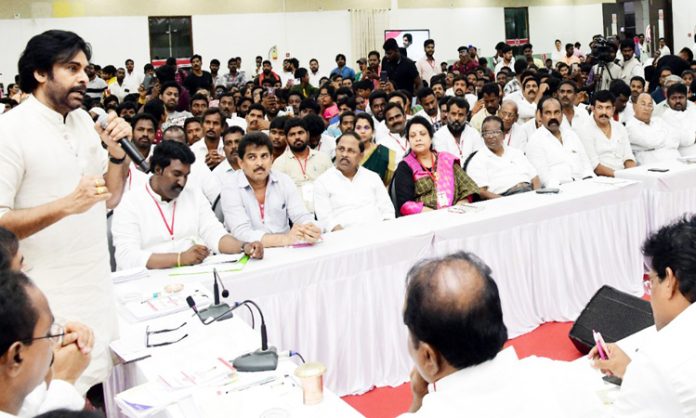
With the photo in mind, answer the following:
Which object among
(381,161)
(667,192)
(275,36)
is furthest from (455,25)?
(667,192)

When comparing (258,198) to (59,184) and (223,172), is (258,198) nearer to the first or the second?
(223,172)

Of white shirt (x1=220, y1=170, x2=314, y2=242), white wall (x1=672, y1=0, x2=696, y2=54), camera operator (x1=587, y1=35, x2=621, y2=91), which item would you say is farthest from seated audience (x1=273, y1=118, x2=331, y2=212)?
white wall (x1=672, y1=0, x2=696, y2=54)

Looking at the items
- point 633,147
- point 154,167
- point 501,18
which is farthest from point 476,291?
point 501,18

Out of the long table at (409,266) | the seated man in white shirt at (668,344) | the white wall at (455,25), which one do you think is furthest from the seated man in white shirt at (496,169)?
the white wall at (455,25)

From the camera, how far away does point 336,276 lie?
126 inches

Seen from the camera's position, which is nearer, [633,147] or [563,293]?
[563,293]

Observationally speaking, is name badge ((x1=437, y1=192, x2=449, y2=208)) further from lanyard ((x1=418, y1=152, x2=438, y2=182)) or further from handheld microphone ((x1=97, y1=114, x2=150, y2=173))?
handheld microphone ((x1=97, y1=114, x2=150, y2=173))

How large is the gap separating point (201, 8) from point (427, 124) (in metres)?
10.6

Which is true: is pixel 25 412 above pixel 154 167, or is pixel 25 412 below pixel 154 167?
below

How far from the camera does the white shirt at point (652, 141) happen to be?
5.62 meters

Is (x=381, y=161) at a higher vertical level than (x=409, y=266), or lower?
higher

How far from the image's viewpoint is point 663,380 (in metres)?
1.37

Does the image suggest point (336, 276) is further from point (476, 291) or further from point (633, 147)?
point (633, 147)

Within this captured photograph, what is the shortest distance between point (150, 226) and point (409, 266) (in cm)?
129
